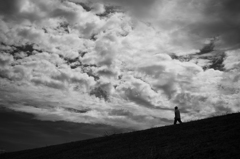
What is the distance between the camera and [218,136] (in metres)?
13.3

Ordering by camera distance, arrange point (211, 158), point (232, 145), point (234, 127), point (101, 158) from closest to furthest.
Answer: point (211, 158) → point (232, 145) → point (234, 127) → point (101, 158)

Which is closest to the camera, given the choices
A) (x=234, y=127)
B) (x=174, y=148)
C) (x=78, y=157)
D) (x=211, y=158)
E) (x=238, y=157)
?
(x=238, y=157)

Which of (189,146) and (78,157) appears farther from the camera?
(78,157)

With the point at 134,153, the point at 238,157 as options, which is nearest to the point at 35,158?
the point at 134,153

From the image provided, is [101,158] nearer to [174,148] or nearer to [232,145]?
[174,148]

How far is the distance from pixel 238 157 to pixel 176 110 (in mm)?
14122

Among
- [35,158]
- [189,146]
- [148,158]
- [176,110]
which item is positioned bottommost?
[35,158]

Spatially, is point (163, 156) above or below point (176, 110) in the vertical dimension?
below

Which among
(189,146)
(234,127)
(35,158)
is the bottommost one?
(35,158)

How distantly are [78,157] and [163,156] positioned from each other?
8.90 meters

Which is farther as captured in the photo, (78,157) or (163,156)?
(78,157)

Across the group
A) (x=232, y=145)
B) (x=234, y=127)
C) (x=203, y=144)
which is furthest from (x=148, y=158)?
(x=234, y=127)

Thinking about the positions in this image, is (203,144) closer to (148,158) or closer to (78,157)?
(148,158)

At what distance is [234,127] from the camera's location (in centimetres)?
1441
